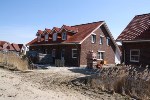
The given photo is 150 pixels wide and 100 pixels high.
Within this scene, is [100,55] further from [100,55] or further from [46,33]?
[46,33]

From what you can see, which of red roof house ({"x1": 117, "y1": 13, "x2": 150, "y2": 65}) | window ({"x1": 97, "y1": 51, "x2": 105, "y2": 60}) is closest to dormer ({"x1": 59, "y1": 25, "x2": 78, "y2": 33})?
window ({"x1": 97, "y1": 51, "x2": 105, "y2": 60})

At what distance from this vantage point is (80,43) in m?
33.1

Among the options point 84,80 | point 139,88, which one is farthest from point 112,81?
point 84,80

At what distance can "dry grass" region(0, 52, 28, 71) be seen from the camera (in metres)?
25.4

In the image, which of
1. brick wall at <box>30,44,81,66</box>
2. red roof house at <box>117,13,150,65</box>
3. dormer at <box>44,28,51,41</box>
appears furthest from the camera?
dormer at <box>44,28,51,41</box>

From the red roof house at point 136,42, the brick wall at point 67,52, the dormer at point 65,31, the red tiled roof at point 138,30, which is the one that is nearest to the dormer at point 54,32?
the dormer at point 65,31

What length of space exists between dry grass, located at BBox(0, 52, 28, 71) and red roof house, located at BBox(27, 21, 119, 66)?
8.41m

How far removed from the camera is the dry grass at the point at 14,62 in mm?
25391

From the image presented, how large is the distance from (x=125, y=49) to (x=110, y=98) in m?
13.9

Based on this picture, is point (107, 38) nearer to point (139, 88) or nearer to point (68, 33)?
point (68, 33)

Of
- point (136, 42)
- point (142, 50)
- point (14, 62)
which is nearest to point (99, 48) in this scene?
point (136, 42)

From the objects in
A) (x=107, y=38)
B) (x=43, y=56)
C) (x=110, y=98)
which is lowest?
(x=110, y=98)

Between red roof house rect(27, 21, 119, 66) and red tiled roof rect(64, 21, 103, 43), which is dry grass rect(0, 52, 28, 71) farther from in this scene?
red tiled roof rect(64, 21, 103, 43)

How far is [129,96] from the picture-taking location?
12711 millimetres
